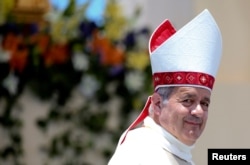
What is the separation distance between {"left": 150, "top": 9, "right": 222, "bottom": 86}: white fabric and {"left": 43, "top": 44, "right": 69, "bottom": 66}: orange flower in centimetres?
106

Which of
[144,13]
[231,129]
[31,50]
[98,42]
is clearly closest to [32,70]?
[31,50]

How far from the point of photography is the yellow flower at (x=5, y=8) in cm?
265

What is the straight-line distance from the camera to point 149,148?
156cm

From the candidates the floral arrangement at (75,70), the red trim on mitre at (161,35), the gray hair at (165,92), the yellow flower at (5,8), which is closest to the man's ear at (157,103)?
the gray hair at (165,92)

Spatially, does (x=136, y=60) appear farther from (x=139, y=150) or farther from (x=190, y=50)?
(x=139, y=150)

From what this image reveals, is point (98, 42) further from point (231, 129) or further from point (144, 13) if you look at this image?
point (231, 129)

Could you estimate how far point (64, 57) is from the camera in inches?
106

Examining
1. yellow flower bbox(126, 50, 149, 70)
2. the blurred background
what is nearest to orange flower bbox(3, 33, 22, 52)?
the blurred background

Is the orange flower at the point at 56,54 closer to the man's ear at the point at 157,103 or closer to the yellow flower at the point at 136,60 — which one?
the yellow flower at the point at 136,60

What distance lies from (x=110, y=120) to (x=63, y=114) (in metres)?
0.20

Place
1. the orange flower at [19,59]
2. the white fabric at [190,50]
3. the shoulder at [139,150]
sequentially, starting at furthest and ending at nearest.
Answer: the orange flower at [19,59] < the white fabric at [190,50] < the shoulder at [139,150]

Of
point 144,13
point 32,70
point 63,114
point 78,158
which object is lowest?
point 78,158

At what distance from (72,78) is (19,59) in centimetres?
23

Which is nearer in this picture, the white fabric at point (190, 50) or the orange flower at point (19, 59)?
the white fabric at point (190, 50)
